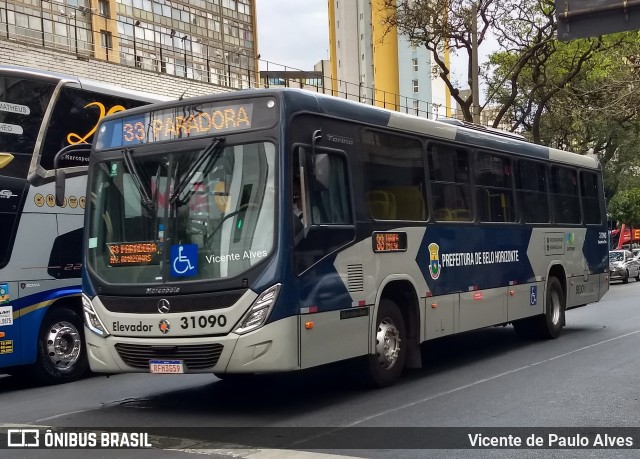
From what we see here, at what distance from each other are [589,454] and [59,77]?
847cm

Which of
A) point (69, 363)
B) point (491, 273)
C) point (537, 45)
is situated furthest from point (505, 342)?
point (537, 45)

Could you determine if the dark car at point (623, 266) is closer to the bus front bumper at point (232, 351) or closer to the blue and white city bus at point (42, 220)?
the blue and white city bus at point (42, 220)

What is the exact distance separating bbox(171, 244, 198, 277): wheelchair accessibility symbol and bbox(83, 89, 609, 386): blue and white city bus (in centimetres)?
1

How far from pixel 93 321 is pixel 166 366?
110cm

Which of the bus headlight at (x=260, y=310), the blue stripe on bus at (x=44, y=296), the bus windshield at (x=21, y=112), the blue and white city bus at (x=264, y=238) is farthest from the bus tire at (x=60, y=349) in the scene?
the bus headlight at (x=260, y=310)

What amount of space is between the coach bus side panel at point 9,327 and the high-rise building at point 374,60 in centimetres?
6726

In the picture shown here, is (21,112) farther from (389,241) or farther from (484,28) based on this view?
(484,28)

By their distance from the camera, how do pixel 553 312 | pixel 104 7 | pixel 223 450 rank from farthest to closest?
pixel 104 7 < pixel 553 312 < pixel 223 450

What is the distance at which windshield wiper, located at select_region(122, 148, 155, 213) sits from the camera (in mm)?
8523

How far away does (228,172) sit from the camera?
8.30 m

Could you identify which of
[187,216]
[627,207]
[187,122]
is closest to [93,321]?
[187,216]

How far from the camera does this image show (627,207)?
172ft

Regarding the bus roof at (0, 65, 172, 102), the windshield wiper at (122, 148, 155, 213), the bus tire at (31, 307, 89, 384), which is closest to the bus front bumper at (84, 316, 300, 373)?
the windshield wiper at (122, 148, 155, 213)

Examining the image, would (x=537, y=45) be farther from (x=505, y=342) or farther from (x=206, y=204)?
(x=206, y=204)
